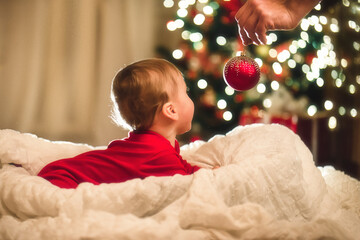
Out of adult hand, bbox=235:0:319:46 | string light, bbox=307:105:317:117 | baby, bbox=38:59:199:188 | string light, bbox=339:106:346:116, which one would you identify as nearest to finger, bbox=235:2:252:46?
adult hand, bbox=235:0:319:46

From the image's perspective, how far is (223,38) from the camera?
2.78 meters

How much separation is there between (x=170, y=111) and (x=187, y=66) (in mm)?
1537

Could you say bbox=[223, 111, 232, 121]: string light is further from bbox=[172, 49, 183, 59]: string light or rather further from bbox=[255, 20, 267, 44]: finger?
bbox=[255, 20, 267, 44]: finger

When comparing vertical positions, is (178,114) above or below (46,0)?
below

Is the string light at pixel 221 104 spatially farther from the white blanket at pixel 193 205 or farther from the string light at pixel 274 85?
Result: the white blanket at pixel 193 205

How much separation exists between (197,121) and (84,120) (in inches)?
41.0

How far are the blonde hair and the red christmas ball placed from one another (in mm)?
197

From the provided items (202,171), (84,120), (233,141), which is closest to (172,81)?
(233,141)

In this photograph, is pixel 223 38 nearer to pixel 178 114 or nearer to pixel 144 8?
pixel 144 8

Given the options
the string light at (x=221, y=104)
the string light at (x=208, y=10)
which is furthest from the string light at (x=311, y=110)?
the string light at (x=208, y=10)

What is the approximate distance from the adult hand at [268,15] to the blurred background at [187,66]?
147 cm

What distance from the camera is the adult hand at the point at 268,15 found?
4.11 feet

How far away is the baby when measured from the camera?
1243 mm

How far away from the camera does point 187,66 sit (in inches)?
114
